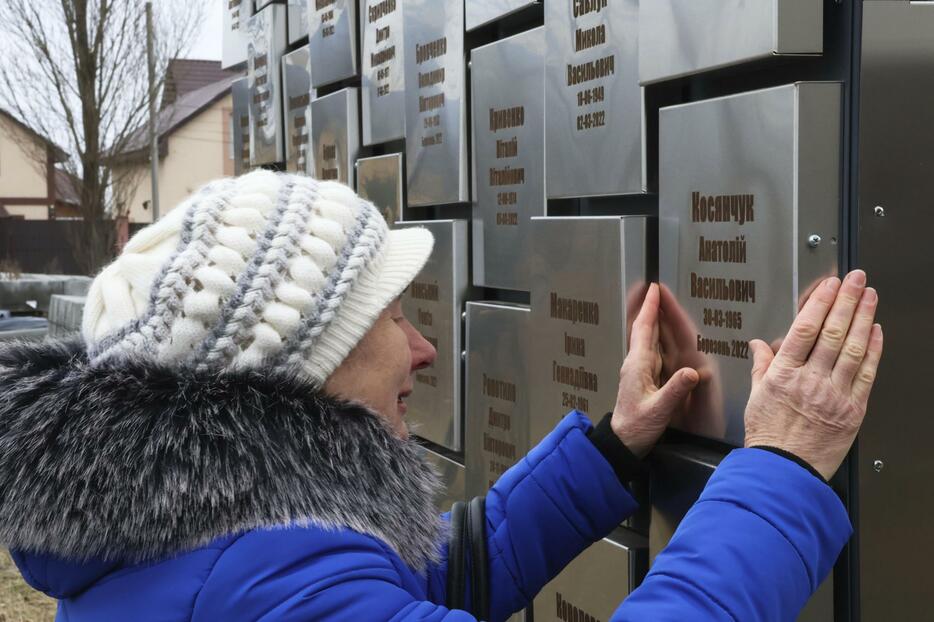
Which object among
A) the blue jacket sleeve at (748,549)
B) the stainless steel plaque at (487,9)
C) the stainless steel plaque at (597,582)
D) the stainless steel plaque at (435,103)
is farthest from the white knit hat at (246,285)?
the stainless steel plaque at (435,103)

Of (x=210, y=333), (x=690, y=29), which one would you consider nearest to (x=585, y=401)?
(x=690, y=29)

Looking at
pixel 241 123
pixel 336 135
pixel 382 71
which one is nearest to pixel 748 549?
pixel 382 71

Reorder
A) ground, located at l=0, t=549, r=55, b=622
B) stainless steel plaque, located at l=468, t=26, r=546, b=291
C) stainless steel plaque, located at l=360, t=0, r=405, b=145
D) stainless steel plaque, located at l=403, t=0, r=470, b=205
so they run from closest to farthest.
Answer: stainless steel plaque, located at l=468, t=26, r=546, b=291 → stainless steel plaque, located at l=403, t=0, r=470, b=205 → stainless steel plaque, located at l=360, t=0, r=405, b=145 → ground, located at l=0, t=549, r=55, b=622

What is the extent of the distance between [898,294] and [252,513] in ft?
3.63

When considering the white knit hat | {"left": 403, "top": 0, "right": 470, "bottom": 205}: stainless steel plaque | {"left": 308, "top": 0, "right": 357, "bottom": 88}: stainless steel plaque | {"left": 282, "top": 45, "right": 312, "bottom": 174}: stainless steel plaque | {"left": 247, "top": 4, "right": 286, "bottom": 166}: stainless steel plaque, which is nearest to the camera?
the white knit hat

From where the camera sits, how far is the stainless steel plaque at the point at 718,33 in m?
1.92

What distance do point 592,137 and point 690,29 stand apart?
17.2 inches

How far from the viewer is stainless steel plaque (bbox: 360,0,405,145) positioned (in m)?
3.76

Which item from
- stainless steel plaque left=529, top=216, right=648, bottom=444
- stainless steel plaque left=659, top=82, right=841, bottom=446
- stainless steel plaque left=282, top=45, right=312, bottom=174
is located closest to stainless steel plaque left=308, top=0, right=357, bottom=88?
stainless steel plaque left=282, top=45, right=312, bottom=174

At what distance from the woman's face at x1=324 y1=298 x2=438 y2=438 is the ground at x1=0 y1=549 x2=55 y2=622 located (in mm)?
3572

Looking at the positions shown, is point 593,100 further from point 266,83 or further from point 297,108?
point 266,83

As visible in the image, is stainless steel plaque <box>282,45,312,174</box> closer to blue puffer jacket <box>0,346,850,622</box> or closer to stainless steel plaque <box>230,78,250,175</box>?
stainless steel plaque <box>230,78,250,175</box>

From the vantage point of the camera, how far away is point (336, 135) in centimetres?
436

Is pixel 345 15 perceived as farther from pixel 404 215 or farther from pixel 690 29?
pixel 690 29
